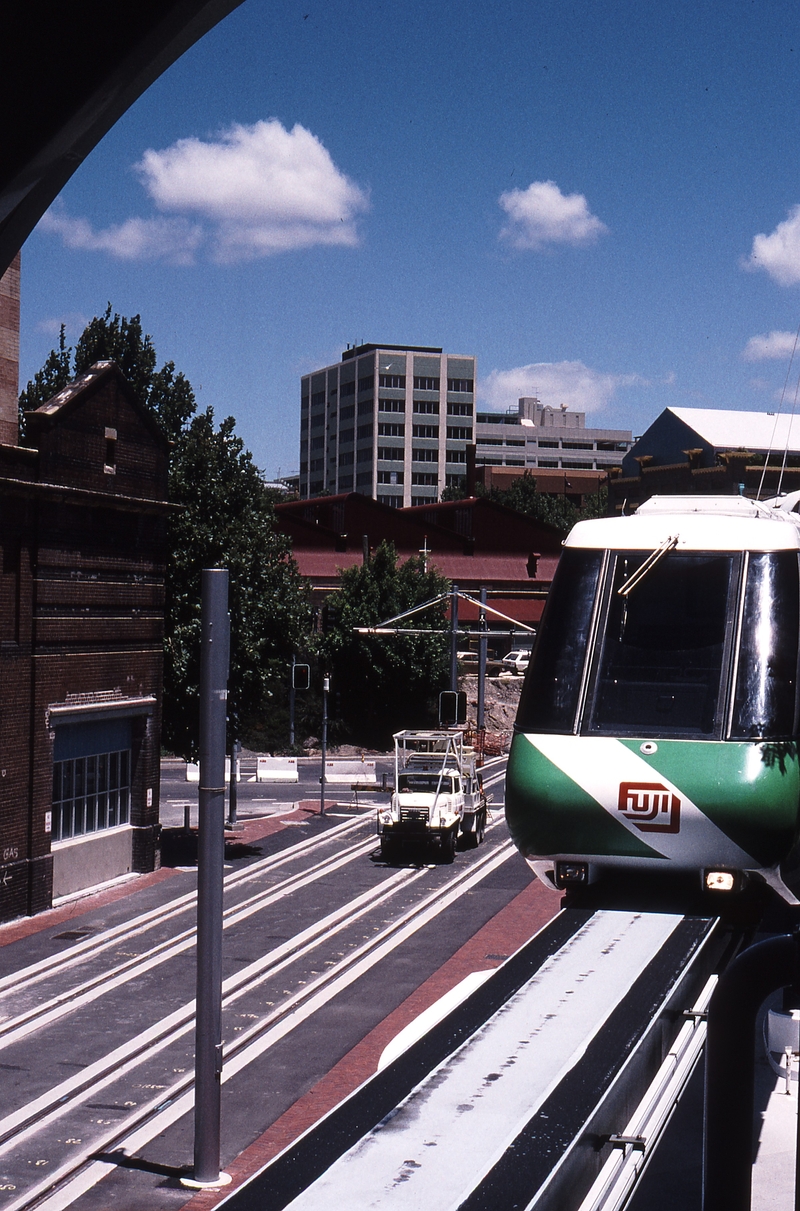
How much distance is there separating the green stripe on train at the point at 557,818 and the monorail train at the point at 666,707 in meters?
0.01

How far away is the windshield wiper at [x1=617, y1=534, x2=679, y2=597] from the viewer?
10.5 meters

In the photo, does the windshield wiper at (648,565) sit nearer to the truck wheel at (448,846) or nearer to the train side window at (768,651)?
the train side window at (768,651)

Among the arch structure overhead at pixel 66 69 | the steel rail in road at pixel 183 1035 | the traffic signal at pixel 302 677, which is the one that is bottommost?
the steel rail in road at pixel 183 1035

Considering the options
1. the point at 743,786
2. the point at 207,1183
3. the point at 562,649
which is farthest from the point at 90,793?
the point at 743,786

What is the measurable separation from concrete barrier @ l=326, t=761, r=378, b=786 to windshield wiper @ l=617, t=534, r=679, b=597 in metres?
44.7

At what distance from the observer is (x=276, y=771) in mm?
57500

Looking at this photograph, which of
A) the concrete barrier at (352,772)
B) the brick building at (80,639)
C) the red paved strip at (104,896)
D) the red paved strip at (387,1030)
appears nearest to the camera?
the red paved strip at (387,1030)

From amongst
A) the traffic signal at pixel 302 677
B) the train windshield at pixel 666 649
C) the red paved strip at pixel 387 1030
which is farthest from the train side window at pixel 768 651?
the traffic signal at pixel 302 677

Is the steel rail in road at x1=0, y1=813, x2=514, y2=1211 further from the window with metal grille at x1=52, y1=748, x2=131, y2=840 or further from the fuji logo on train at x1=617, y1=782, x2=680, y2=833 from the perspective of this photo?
the fuji logo on train at x1=617, y1=782, x2=680, y2=833

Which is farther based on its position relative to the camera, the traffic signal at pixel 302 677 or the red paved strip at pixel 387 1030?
the traffic signal at pixel 302 677

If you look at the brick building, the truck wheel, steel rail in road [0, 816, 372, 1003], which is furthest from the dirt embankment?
the brick building

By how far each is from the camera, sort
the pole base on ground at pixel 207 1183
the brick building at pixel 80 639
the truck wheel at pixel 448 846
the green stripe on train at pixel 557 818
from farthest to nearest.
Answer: the truck wheel at pixel 448 846 < the brick building at pixel 80 639 < the pole base on ground at pixel 207 1183 < the green stripe on train at pixel 557 818

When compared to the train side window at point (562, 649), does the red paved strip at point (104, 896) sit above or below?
below

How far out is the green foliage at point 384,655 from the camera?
68438 mm
